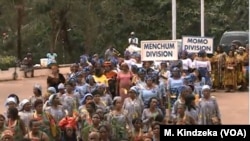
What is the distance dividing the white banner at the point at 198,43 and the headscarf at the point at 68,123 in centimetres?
702

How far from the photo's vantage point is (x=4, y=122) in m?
10.2

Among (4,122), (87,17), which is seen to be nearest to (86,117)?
(4,122)

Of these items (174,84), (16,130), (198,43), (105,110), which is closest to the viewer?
(16,130)

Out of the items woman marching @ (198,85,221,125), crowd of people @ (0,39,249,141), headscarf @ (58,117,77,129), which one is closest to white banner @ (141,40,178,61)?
crowd of people @ (0,39,249,141)

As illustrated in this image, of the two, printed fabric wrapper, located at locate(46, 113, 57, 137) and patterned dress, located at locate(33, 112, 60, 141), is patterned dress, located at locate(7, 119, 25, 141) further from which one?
printed fabric wrapper, located at locate(46, 113, 57, 137)

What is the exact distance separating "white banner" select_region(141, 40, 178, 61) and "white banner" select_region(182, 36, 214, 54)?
2.39 meters

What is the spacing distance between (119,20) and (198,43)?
78.0 feet

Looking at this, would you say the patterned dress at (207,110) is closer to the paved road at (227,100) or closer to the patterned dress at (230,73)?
the paved road at (227,100)

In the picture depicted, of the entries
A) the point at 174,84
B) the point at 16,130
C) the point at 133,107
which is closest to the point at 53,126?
the point at 16,130

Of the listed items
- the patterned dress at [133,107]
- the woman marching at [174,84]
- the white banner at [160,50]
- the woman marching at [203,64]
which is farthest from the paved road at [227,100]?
the patterned dress at [133,107]

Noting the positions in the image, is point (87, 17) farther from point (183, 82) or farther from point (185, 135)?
point (185, 135)

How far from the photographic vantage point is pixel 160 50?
15219 millimetres

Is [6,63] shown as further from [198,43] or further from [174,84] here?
[174,84]

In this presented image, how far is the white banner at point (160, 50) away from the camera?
15094 millimetres
